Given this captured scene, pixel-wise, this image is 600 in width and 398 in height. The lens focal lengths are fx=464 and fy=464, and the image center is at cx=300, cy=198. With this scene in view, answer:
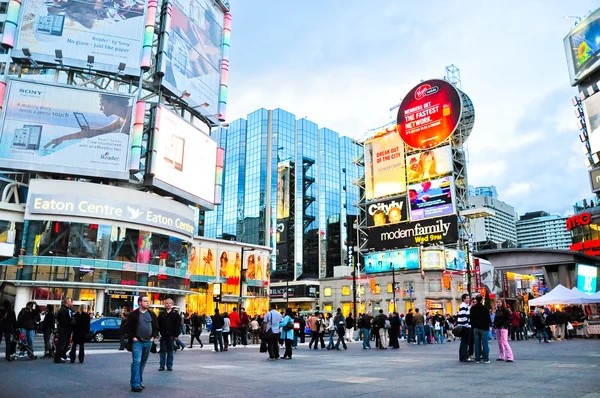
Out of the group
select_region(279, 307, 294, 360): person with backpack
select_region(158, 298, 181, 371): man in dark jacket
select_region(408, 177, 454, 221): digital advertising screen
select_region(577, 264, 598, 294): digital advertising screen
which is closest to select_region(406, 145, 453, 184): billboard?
select_region(408, 177, 454, 221): digital advertising screen

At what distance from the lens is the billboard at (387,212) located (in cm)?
5153

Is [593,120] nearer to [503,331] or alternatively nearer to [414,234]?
[414,234]

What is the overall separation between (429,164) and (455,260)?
14.5m

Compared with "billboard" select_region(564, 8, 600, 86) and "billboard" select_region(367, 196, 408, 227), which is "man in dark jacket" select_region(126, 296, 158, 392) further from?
"billboard" select_region(564, 8, 600, 86)

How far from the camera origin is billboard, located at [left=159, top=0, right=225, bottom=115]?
49938 millimetres

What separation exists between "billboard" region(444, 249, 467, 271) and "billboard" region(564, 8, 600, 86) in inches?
941

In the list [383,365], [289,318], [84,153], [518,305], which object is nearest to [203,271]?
[84,153]

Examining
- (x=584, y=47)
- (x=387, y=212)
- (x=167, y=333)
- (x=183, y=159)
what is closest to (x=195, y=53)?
(x=183, y=159)

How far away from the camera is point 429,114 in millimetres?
49406

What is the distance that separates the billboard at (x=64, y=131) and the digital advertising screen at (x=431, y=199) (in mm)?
29511

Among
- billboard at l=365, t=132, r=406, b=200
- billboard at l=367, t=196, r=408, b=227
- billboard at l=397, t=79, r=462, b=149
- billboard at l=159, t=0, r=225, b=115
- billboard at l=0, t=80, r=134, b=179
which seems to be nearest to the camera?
billboard at l=0, t=80, r=134, b=179

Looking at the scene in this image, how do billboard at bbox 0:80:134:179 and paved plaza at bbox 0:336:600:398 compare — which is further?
billboard at bbox 0:80:134:179

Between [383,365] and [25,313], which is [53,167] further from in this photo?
[383,365]

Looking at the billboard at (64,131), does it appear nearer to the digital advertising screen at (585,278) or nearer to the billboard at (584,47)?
the digital advertising screen at (585,278)
